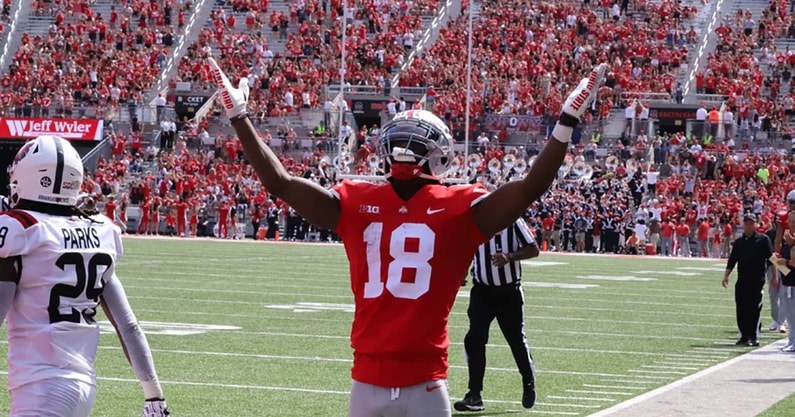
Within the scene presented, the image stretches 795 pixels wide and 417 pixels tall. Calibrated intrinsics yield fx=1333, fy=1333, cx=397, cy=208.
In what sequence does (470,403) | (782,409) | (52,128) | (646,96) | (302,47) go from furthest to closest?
(302,47) < (52,128) < (646,96) < (782,409) < (470,403)

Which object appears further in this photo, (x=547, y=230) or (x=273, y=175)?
(x=547, y=230)

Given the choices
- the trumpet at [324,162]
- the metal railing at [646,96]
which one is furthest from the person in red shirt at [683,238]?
the trumpet at [324,162]

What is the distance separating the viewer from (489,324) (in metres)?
8.95

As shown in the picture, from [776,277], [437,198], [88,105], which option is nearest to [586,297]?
[776,277]

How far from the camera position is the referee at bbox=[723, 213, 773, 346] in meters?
12.9

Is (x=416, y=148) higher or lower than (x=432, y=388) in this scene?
higher

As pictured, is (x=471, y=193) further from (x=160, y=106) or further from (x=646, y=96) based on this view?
(x=160, y=106)

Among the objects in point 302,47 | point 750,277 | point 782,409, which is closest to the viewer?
point 782,409

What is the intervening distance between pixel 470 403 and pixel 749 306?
5.30 m

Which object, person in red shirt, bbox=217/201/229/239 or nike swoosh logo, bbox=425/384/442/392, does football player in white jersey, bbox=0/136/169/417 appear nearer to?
nike swoosh logo, bbox=425/384/442/392

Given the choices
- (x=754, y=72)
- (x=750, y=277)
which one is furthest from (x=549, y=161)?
(x=754, y=72)

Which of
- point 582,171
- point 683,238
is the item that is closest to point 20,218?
point 683,238

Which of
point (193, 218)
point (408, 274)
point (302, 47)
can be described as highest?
point (302, 47)

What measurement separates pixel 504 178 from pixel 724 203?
17.5ft
